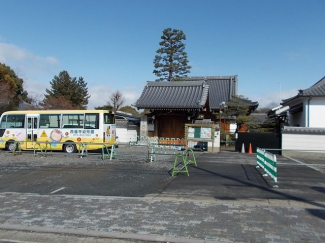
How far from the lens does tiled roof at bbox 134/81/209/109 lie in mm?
25219

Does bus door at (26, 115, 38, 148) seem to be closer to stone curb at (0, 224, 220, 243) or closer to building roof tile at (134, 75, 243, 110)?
building roof tile at (134, 75, 243, 110)

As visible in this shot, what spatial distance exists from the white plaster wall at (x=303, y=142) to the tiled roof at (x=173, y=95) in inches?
293

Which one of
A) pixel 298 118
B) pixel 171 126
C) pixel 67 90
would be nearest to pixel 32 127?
pixel 171 126

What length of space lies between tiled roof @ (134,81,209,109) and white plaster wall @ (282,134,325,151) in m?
7.45

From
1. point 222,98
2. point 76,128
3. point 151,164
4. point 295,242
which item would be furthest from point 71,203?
point 222,98

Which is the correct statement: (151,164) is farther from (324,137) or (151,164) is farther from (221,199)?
(324,137)

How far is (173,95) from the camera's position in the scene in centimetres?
2680

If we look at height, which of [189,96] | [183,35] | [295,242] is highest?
[183,35]

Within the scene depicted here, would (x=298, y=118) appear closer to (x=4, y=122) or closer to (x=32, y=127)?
(x=32, y=127)

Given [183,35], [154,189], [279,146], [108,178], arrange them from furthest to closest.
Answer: [183,35] → [279,146] → [108,178] → [154,189]

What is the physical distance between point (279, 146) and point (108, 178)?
45.2 ft

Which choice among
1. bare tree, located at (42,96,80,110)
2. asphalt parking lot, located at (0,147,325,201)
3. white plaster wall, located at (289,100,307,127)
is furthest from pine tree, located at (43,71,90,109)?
asphalt parking lot, located at (0,147,325,201)

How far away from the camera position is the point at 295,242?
4586 millimetres

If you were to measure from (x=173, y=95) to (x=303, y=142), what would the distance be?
11.6 metres
